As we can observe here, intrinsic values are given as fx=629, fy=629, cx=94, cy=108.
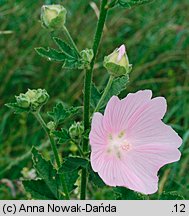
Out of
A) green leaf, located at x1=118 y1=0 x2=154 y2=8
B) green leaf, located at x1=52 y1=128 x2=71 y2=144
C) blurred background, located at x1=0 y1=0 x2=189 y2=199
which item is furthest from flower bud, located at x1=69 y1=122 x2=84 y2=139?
blurred background, located at x1=0 y1=0 x2=189 y2=199

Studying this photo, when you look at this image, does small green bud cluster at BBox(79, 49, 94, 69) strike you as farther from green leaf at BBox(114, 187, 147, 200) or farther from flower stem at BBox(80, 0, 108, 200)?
green leaf at BBox(114, 187, 147, 200)

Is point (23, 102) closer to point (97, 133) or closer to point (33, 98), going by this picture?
point (33, 98)

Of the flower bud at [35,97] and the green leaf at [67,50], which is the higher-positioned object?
the green leaf at [67,50]

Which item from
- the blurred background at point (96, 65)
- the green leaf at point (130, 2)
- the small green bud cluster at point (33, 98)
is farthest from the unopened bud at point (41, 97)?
the blurred background at point (96, 65)

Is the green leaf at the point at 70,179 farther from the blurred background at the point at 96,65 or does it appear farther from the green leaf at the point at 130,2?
the blurred background at the point at 96,65

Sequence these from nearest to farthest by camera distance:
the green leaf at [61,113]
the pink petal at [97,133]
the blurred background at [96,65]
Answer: the pink petal at [97,133] < the green leaf at [61,113] < the blurred background at [96,65]

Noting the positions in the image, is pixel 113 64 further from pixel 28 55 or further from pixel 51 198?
pixel 28 55

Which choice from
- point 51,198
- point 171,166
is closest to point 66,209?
point 51,198
